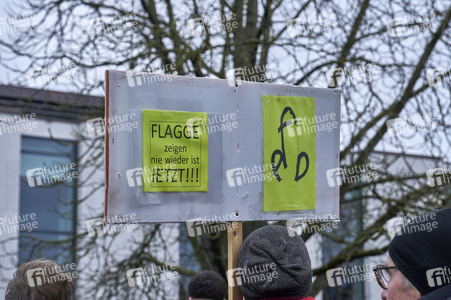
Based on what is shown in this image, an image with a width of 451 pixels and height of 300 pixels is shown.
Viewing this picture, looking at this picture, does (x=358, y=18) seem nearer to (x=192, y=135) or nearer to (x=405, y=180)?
(x=405, y=180)

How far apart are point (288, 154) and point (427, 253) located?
78.0 inches

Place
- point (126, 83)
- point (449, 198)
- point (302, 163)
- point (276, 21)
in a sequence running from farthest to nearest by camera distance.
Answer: point (276, 21)
point (449, 198)
point (302, 163)
point (126, 83)

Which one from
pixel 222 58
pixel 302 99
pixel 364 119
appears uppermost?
pixel 222 58

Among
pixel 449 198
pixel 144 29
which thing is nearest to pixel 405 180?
pixel 449 198

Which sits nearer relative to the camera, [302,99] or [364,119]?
[302,99]

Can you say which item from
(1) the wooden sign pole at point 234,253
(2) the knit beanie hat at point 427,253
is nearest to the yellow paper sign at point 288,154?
(1) the wooden sign pole at point 234,253

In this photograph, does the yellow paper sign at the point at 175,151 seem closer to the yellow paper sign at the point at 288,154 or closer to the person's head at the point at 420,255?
the yellow paper sign at the point at 288,154

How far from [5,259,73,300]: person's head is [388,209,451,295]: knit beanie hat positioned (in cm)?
132

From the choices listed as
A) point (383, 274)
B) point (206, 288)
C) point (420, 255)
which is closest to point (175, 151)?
point (383, 274)

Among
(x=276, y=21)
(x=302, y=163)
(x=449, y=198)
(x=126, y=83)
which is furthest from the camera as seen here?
(x=276, y=21)

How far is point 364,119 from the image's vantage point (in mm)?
7410

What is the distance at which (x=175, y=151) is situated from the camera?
3537mm

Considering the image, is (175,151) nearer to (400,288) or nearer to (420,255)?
(400,288)

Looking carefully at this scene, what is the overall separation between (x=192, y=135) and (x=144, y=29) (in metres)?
4.13
